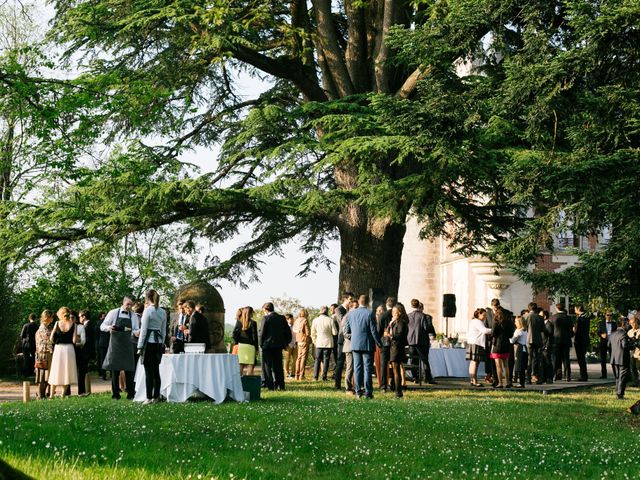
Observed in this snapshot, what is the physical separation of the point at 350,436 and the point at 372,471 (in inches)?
87.1

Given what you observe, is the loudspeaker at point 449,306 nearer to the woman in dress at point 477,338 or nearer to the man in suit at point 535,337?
the man in suit at point 535,337

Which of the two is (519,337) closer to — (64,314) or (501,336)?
(501,336)

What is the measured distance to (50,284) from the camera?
29172 millimetres

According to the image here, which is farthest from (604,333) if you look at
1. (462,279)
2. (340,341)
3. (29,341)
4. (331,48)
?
(462,279)

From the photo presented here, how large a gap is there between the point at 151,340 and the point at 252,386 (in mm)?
2168

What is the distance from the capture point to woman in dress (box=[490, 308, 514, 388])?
61.7ft

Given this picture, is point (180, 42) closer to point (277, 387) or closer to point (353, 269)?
point (353, 269)

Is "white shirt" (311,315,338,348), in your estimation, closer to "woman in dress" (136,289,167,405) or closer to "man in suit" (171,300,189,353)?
"man in suit" (171,300,189,353)

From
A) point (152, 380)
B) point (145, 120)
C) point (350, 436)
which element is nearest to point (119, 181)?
point (145, 120)

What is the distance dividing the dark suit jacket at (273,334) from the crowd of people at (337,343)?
0.02m

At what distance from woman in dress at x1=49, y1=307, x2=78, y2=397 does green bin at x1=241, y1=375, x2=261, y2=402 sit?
11.3 feet

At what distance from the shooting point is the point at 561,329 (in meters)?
21.3

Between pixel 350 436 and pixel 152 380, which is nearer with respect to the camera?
pixel 350 436

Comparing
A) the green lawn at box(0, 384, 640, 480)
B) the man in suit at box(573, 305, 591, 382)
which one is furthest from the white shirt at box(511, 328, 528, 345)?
the green lawn at box(0, 384, 640, 480)
